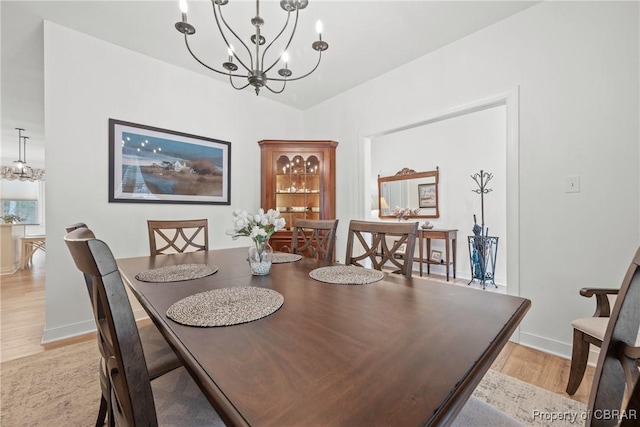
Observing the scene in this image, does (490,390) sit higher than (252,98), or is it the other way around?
(252,98)

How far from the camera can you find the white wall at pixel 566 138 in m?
1.71

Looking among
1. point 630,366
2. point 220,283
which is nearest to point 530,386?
point 630,366

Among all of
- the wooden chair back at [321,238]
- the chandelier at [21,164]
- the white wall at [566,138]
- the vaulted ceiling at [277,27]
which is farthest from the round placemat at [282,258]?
the chandelier at [21,164]

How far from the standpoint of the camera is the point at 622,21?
5.59ft

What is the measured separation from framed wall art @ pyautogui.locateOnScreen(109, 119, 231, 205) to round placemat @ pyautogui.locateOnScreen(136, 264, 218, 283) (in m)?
1.55

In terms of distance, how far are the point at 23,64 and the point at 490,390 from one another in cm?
514

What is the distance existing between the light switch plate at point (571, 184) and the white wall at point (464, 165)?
6.26 ft

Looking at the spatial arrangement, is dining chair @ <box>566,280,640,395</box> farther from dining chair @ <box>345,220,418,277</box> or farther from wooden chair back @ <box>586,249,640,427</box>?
wooden chair back @ <box>586,249,640,427</box>

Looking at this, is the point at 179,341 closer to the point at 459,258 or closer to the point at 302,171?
the point at 302,171

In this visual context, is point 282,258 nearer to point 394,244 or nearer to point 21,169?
point 394,244

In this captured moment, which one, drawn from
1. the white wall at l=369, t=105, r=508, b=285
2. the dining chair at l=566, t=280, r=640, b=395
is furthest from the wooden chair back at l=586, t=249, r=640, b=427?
the white wall at l=369, t=105, r=508, b=285

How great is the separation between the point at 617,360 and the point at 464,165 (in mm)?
4129

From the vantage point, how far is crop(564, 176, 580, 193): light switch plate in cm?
187

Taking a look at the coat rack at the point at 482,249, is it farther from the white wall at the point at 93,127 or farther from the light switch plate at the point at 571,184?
the white wall at the point at 93,127
